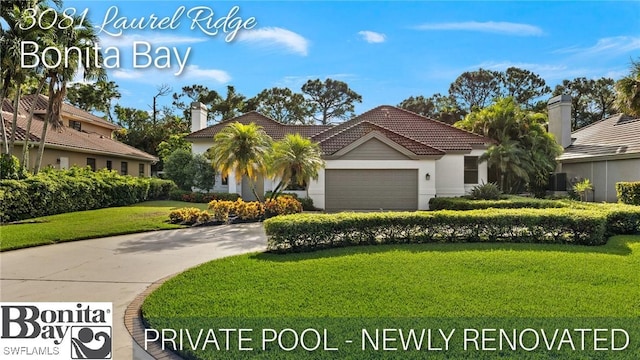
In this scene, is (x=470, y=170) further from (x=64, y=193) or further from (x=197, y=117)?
(x=64, y=193)

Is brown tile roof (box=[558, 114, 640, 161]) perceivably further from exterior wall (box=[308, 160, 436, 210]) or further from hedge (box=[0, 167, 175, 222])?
hedge (box=[0, 167, 175, 222])

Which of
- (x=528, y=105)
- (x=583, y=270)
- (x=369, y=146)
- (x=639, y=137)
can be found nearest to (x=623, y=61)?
(x=639, y=137)

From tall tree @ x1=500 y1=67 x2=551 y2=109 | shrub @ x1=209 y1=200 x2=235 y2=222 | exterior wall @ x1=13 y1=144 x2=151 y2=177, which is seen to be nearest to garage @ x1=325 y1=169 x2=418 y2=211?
shrub @ x1=209 y1=200 x2=235 y2=222

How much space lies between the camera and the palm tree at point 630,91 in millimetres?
15023

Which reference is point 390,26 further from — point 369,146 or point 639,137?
point 639,137

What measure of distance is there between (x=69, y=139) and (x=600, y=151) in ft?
96.4

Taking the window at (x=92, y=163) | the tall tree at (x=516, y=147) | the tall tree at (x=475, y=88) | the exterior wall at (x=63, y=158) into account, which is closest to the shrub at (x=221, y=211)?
the exterior wall at (x=63, y=158)

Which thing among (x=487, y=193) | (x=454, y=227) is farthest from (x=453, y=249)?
(x=487, y=193)

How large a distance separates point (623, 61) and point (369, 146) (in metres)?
11.1

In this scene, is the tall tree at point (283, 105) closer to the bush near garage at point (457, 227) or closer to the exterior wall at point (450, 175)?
the exterior wall at point (450, 175)

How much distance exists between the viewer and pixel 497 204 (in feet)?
46.0

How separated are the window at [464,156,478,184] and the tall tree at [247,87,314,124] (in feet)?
86.4

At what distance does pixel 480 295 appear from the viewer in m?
5.46

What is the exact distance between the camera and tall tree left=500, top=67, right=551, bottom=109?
42844 mm
